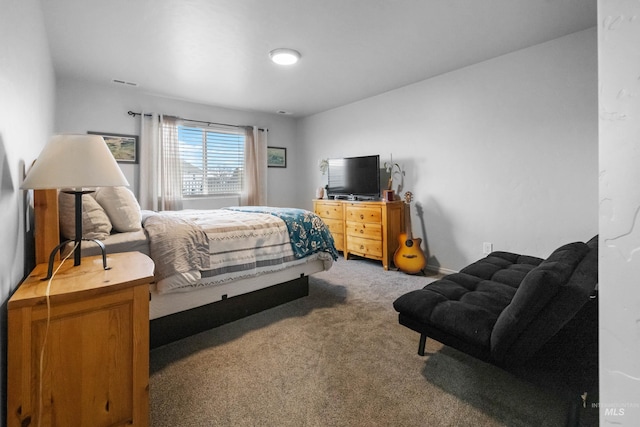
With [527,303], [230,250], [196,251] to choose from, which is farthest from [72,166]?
[527,303]

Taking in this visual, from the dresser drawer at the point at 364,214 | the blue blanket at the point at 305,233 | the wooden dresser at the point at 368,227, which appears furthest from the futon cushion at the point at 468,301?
the dresser drawer at the point at 364,214

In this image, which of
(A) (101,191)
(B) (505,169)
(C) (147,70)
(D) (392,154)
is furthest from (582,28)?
(C) (147,70)

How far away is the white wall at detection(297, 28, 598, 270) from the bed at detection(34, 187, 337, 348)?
179 cm

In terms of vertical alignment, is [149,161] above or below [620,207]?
above

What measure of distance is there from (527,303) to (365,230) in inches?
108

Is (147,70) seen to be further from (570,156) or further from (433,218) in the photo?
(570,156)

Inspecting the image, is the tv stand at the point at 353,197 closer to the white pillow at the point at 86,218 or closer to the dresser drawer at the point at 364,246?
the dresser drawer at the point at 364,246

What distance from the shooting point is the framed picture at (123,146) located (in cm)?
384

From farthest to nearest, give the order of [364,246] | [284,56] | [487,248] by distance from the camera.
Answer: [364,246]
[487,248]
[284,56]

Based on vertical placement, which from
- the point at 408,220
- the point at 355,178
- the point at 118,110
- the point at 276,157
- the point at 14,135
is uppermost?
the point at 118,110

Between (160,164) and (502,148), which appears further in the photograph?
(160,164)

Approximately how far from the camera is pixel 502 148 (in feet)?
9.98

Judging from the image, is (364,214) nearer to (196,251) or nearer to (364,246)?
(364,246)

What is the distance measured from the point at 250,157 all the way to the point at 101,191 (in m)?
3.19
